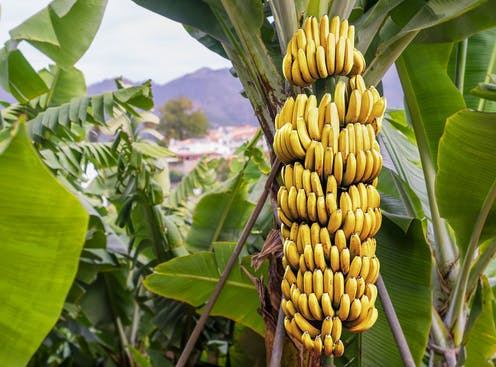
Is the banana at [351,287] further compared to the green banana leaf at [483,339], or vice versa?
the green banana leaf at [483,339]

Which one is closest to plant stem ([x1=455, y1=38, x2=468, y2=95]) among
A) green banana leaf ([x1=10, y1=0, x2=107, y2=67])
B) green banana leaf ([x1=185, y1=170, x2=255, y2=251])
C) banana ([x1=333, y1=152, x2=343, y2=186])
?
green banana leaf ([x1=185, y1=170, x2=255, y2=251])

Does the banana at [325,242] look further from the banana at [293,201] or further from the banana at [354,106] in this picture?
the banana at [354,106]

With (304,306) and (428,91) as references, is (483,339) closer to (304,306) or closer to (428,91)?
(428,91)

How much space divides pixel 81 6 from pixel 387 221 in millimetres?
905

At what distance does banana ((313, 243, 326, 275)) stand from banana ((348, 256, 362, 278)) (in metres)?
0.04

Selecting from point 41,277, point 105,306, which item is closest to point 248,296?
point 41,277

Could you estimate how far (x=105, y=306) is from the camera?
87.3 inches

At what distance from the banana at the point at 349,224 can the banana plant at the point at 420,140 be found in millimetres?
192

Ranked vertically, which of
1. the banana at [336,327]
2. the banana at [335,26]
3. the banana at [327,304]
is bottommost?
the banana at [336,327]

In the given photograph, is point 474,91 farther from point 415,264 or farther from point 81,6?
point 81,6

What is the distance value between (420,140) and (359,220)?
61 centimetres

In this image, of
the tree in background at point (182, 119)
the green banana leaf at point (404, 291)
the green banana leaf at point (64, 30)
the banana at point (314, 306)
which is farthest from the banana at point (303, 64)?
the tree in background at point (182, 119)

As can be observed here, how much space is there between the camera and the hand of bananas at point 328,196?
0.74 meters

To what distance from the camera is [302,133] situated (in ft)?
2.49
